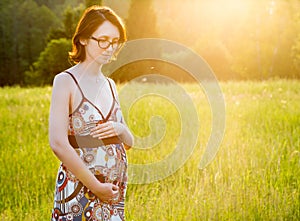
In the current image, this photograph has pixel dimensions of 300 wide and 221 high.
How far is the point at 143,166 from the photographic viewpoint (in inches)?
199

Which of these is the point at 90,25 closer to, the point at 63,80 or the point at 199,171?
the point at 63,80

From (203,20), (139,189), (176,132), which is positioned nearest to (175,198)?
(139,189)

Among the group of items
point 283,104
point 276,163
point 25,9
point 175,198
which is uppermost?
point 25,9

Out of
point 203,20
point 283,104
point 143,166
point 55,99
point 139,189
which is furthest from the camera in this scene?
point 203,20

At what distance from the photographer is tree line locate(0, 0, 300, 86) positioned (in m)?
30.5

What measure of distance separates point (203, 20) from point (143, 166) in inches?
1996

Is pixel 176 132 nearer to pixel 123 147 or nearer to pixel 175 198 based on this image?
pixel 175 198

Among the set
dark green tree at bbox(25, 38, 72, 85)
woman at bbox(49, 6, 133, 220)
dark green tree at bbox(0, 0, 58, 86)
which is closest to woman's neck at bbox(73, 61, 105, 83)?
woman at bbox(49, 6, 133, 220)

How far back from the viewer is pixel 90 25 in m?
2.24

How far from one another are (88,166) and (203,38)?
39042mm

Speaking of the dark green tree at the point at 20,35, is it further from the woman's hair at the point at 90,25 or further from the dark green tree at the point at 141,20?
the woman's hair at the point at 90,25

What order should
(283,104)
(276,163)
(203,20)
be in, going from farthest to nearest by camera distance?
(203,20)
(283,104)
(276,163)

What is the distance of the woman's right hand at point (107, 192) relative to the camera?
7.22ft

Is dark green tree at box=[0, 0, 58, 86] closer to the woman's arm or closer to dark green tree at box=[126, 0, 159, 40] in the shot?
dark green tree at box=[126, 0, 159, 40]
